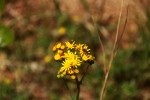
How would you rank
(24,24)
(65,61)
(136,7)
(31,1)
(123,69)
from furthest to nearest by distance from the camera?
1. (31,1)
2. (24,24)
3. (123,69)
4. (136,7)
5. (65,61)

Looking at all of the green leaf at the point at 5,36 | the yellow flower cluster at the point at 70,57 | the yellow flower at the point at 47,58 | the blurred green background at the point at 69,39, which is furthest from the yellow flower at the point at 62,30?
the green leaf at the point at 5,36

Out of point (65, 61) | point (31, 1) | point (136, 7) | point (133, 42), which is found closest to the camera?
point (65, 61)

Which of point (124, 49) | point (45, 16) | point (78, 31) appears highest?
point (45, 16)

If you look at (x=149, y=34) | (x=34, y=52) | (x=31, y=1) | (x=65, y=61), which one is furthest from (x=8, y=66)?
(x=65, y=61)

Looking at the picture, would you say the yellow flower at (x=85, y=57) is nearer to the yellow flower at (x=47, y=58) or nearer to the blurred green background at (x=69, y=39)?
the blurred green background at (x=69, y=39)

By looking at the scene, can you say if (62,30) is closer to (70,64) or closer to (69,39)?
(69,39)

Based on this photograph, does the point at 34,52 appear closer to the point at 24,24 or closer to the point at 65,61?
the point at 24,24
